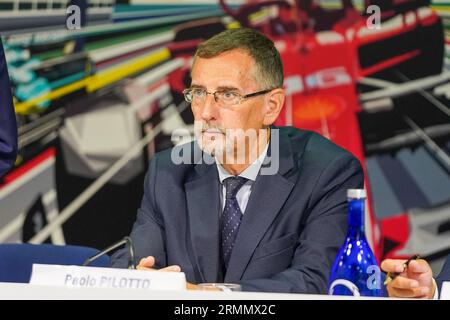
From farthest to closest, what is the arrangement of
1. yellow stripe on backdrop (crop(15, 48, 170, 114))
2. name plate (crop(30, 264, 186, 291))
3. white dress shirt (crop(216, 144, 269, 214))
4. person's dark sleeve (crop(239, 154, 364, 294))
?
yellow stripe on backdrop (crop(15, 48, 170, 114)) → white dress shirt (crop(216, 144, 269, 214)) → person's dark sleeve (crop(239, 154, 364, 294)) → name plate (crop(30, 264, 186, 291))

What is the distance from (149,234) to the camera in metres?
2.31

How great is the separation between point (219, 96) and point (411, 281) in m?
0.91

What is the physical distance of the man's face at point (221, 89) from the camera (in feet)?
7.43

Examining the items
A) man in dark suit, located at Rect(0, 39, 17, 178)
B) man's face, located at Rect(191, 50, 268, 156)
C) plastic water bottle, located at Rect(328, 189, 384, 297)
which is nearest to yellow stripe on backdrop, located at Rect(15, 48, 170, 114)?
man in dark suit, located at Rect(0, 39, 17, 178)

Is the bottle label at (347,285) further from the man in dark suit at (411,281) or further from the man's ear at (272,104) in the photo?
the man's ear at (272,104)

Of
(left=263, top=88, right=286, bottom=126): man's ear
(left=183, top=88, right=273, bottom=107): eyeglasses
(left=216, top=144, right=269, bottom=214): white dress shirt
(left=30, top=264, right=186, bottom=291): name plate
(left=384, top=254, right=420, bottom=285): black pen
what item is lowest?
(left=216, top=144, right=269, bottom=214): white dress shirt

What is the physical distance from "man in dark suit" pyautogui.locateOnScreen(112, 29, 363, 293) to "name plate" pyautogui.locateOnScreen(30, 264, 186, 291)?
1.92 feet

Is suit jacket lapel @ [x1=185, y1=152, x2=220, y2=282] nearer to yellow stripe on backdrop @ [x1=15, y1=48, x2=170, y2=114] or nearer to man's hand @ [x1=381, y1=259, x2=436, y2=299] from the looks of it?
man's hand @ [x1=381, y1=259, x2=436, y2=299]

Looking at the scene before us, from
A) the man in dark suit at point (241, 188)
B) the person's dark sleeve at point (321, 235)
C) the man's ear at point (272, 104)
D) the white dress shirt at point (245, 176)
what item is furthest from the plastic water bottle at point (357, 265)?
the man's ear at point (272, 104)

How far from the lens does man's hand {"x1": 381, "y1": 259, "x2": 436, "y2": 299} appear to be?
63.8 inches

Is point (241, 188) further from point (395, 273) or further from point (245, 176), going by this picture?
point (395, 273)

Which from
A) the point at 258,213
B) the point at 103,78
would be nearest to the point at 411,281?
the point at 258,213

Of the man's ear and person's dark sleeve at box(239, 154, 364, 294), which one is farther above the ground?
the man's ear
